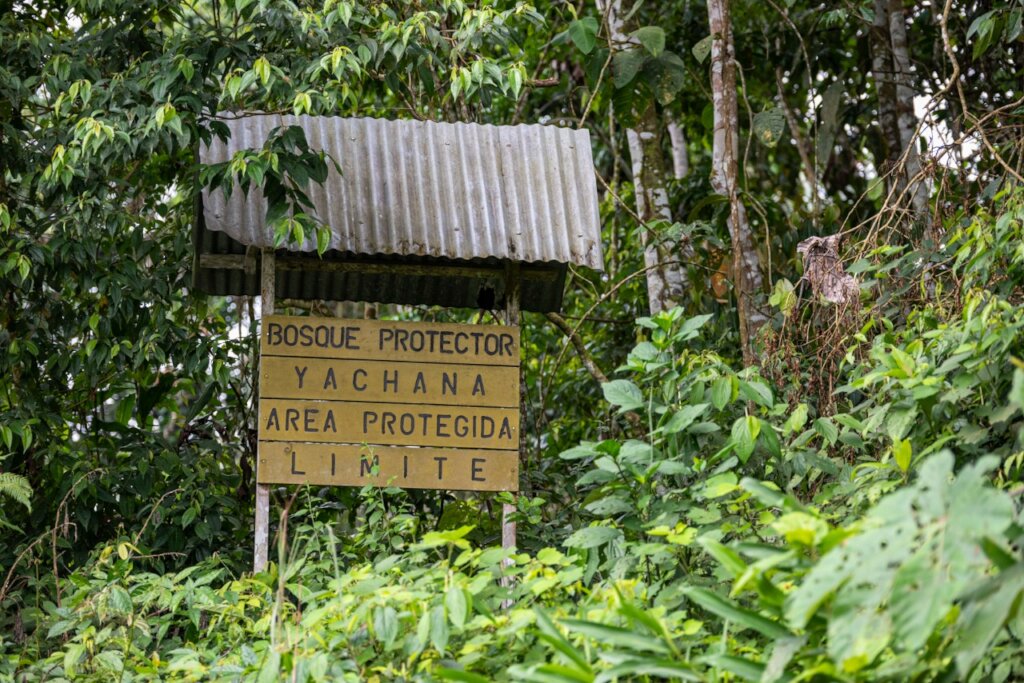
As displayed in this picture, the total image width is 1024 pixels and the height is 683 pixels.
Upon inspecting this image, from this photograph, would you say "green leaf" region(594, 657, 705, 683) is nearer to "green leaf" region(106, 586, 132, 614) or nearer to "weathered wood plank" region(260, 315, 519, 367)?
"green leaf" region(106, 586, 132, 614)

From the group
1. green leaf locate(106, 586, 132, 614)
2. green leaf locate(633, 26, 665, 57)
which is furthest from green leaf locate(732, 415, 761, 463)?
green leaf locate(633, 26, 665, 57)

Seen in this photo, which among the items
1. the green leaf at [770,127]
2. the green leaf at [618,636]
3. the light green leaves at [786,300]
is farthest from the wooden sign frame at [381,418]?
the green leaf at [770,127]

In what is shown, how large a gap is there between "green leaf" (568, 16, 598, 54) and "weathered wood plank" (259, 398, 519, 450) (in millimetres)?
2349

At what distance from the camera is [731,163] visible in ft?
21.5

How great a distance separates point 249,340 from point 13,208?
138cm

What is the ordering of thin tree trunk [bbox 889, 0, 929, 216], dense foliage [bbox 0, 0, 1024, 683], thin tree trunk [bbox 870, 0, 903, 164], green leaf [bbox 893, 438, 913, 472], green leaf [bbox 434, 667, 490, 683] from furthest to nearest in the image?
1. thin tree trunk [bbox 870, 0, 903, 164]
2. thin tree trunk [bbox 889, 0, 929, 216]
3. green leaf [bbox 893, 438, 913, 472]
4. green leaf [bbox 434, 667, 490, 683]
5. dense foliage [bbox 0, 0, 1024, 683]

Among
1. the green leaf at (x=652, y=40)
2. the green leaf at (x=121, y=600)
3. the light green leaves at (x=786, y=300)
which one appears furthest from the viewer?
the green leaf at (x=652, y=40)

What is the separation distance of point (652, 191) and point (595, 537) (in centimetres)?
422

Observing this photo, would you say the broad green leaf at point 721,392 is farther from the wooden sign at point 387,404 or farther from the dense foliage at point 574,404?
the wooden sign at point 387,404

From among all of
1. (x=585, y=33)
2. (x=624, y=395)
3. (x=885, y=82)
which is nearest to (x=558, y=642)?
(x=624, y=395)

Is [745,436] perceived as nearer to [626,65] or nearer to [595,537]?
[595,537]

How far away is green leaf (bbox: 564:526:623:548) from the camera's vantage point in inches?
144

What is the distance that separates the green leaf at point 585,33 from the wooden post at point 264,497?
2342mm

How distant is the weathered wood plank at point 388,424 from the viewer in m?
4.75
